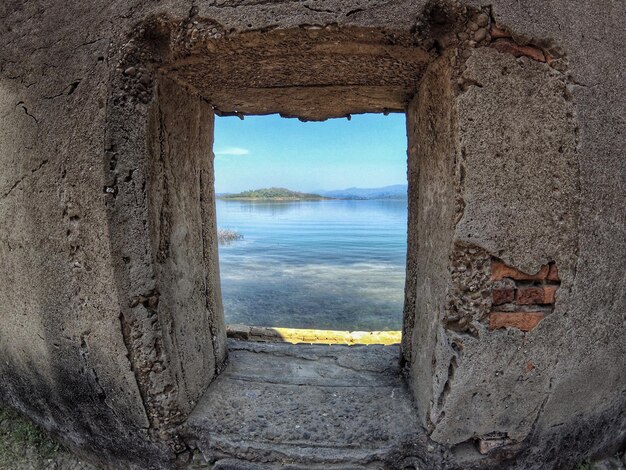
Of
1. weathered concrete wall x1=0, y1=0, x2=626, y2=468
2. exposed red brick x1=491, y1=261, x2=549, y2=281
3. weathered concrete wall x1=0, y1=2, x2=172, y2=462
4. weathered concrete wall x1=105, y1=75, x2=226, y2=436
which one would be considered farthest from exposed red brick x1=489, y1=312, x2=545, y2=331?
weathered concrete wall x1=0, y1=2, x2=172, y2=462

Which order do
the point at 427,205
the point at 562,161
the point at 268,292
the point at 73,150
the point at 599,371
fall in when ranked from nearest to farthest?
the point at 562,161 < the point at 73,150 < the point at 599,371 < the point at 427,205 < the point at 268,292

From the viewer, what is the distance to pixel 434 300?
164 centimetres

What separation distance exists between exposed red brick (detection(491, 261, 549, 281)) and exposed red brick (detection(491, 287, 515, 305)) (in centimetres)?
5

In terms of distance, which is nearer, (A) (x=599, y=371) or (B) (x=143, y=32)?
(B) (x=143, y=32)

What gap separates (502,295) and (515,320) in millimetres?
124

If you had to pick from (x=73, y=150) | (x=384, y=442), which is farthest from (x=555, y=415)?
(x=73, y=150)

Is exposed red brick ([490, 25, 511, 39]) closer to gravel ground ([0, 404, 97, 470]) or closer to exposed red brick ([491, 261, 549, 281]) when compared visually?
exposed red brick ([491, 261, 549, 281])

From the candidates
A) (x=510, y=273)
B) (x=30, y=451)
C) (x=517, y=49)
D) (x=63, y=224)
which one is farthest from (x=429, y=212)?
(x=30, y=451)

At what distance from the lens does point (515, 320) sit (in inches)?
57.5

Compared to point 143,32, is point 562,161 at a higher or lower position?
lower

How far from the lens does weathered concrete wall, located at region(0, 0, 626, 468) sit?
4.46 feet

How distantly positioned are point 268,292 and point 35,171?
8.35 metres

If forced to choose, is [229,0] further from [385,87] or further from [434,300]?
[434,300]

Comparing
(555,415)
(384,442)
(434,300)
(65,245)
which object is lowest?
(384,442)
